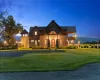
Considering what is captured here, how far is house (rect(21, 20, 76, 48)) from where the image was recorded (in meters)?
37.5

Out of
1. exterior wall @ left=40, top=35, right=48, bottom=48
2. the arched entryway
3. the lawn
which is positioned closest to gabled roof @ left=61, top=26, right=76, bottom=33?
the arched entryway

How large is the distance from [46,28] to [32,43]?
157 inches

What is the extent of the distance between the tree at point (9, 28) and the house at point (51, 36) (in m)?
2.89

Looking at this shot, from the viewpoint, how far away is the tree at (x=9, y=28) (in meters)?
37.0

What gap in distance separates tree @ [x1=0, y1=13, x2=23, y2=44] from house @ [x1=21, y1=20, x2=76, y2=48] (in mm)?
2888

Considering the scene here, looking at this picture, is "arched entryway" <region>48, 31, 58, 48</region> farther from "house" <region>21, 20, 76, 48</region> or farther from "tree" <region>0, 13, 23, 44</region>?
"tree" <region>0, 13, 23, 44</region>

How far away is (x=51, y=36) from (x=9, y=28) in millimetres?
7685

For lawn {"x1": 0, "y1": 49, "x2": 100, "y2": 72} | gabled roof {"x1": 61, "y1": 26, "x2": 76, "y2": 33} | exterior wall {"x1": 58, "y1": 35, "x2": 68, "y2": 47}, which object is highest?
gabled roof {"x1": 61, "y1": 26, "x2": 76, "y2": 33}

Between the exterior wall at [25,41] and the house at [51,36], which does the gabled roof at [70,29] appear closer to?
the house at [51,36]

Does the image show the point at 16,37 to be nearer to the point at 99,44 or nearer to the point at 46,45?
the point at 46,45

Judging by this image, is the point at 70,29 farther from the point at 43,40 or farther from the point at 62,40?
the point at 43,40

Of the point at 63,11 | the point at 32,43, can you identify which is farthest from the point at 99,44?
the point at 63,11

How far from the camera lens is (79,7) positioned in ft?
63.1

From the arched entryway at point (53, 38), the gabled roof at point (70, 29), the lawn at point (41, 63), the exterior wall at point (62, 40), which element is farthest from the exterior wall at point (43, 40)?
the lawn at point (41, 63)
